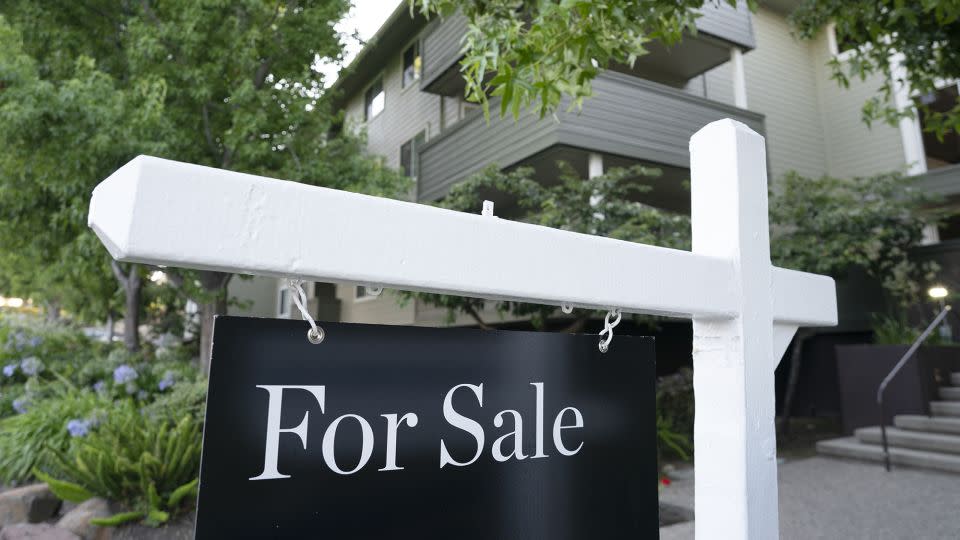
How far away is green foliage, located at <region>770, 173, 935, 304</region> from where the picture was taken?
8094 mm

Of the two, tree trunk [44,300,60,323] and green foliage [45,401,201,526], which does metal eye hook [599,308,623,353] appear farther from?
tree trunk [44,300,60,323]

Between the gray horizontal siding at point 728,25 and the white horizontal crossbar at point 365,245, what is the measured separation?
9.89 m

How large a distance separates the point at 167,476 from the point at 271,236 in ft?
13.4

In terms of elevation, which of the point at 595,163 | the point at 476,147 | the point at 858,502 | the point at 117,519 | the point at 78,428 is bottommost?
the point at 858,502

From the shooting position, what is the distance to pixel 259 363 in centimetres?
81

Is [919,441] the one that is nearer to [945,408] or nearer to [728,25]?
[945,408]

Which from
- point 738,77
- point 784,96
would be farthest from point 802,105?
point 738,77

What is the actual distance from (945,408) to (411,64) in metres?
12.2

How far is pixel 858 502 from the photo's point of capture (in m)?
4.88

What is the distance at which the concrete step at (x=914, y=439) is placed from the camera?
6.25 meters

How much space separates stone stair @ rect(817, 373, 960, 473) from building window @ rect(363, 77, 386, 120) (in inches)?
495

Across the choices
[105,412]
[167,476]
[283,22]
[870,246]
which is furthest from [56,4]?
[870,246]

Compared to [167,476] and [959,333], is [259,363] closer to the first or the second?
[167,476]

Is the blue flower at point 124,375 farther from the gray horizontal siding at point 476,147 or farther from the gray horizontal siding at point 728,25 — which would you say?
the gray horizontal siding at point 728,25
